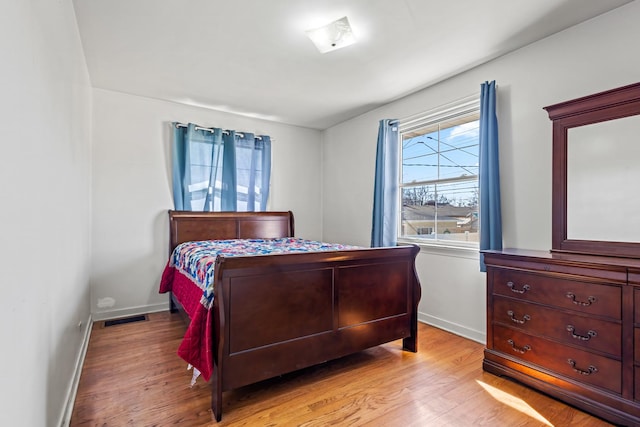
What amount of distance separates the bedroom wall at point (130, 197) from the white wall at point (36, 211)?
1.68 meters

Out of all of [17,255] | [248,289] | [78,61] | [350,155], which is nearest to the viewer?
[17,255]

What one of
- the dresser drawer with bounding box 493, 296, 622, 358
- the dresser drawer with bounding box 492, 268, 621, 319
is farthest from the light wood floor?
the dresser drawer with bounding box 492, 268, 621, 319

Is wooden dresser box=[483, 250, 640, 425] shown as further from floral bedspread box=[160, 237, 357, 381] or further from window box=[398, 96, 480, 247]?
floral bedspread box=[160, 237, 357, 381]

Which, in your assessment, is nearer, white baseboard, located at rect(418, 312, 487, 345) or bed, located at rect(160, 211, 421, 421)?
bed, located at rect(160, 211, 421, 421)

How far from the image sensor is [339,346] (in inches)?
89.8

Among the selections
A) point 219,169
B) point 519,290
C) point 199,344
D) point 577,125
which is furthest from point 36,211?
point 577,125

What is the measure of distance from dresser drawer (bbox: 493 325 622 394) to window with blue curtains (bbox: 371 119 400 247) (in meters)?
1.64

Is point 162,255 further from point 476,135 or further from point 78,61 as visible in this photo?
point 476,135

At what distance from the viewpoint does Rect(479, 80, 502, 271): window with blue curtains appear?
105 inches

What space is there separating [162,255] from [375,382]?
2.92 meters

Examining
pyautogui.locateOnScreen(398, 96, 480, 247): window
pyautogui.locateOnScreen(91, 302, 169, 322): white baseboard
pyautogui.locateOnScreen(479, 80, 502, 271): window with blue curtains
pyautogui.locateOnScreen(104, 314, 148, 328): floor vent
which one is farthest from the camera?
pyautogui.locateOnScreen(91, 302, 169, 322): white baseboard

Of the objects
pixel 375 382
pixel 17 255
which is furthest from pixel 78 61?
pixel 375 382

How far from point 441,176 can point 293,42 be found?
1.99m

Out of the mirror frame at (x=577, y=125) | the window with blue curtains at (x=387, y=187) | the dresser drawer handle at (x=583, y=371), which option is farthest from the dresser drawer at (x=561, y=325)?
the window with blue curtains at (x=387, y=187)
